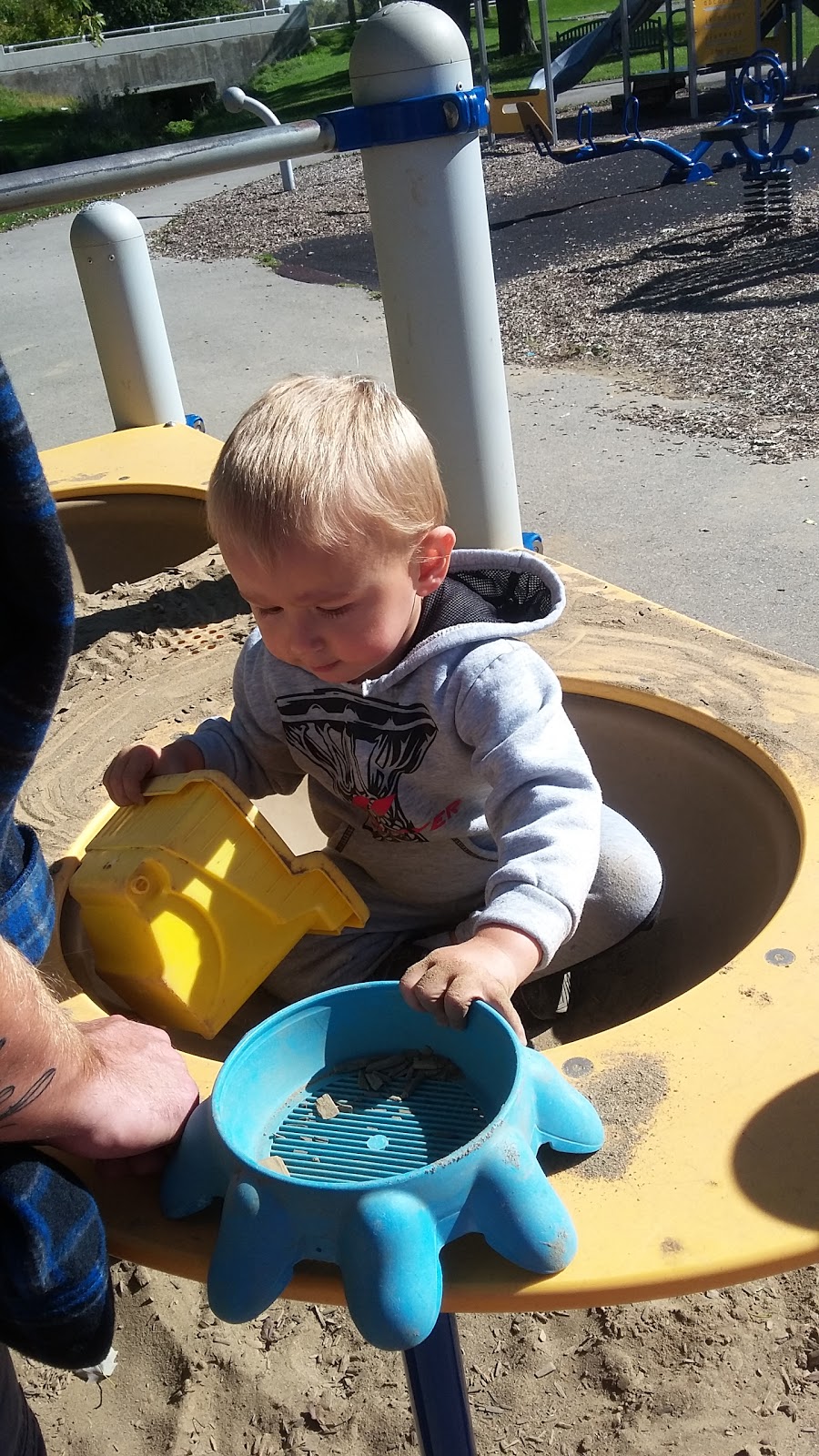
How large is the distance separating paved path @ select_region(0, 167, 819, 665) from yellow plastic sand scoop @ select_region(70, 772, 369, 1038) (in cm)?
158

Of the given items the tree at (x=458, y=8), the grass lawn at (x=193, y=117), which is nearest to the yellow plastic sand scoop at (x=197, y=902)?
the grass lawn at (x=193, y=117)

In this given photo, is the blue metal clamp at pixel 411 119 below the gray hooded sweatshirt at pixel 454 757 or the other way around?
the other way around

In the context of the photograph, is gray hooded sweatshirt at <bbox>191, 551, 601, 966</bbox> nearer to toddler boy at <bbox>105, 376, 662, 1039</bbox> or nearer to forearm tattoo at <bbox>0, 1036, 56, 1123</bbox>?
toddler boy at <bbox>105, 376, 662, 1039</bbox>

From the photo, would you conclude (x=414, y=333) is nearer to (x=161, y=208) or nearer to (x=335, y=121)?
(x=335, y=121)

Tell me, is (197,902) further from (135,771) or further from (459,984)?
(459,984)

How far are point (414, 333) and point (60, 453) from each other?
137cm

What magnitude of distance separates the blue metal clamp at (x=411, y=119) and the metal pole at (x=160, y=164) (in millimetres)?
93

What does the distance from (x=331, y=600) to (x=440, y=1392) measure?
694mm

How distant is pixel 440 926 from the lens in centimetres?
164

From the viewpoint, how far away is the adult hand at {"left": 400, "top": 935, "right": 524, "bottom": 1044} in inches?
39.6

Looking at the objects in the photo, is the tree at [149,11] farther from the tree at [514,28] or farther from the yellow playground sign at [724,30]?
the yellow playground sign at [724,30]

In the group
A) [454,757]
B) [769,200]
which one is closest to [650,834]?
[454,757]

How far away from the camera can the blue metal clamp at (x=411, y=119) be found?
77.1 inches

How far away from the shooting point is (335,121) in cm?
204
